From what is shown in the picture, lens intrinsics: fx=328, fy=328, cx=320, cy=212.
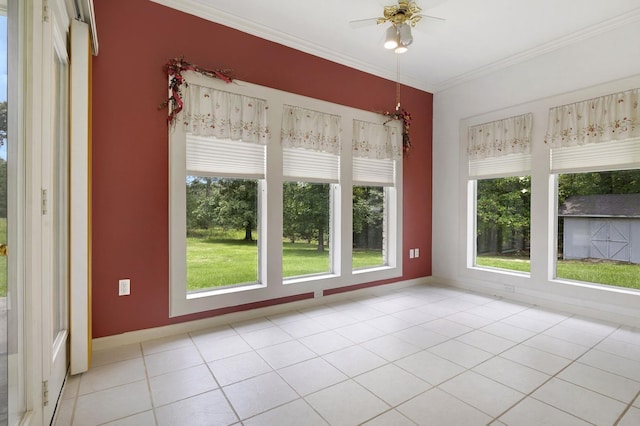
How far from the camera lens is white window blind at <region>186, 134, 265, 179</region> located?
3070 millimetres

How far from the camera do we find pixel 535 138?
152 inches

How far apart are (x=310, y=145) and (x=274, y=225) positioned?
3.27ft

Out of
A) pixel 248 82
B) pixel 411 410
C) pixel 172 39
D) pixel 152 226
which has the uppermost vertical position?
pixel 172 39

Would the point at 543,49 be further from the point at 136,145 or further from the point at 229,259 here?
the point at 136,145

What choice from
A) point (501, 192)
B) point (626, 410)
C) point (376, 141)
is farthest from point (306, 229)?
point (626, 410)

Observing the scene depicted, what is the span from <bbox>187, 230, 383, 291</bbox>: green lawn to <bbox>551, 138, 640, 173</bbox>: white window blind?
9.67ft

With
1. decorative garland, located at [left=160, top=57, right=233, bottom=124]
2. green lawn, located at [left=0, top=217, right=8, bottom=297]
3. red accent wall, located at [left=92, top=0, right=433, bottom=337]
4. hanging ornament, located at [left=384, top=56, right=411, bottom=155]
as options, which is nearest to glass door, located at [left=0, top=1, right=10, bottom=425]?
green lawn, located at [left=0, top=217, right=8, bottom=297]

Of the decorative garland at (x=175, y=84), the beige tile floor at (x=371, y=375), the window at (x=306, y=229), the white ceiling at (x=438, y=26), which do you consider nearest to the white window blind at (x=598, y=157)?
the white ceiling at (x=438, y=26)

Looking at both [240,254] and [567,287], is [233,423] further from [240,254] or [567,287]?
[567,287]

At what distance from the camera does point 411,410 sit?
1.87 metres

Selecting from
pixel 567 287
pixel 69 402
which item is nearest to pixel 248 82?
pixel 69 402

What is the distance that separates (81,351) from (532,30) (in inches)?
193

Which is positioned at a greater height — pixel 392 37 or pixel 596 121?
pixel 392 37

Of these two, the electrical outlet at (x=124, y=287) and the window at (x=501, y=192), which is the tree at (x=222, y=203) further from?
the window at (x=501, y=192)
